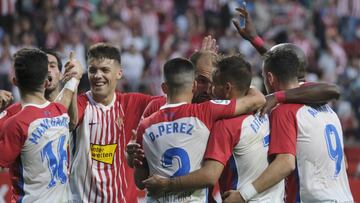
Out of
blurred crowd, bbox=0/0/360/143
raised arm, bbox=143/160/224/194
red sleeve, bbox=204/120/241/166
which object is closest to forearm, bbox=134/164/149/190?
raised arm, bbox=143/160/224/194

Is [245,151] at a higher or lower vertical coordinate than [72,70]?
lower

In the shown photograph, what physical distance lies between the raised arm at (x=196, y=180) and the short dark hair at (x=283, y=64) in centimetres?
99

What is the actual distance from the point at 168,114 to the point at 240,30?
1.85 metres

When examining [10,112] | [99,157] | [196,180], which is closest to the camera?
[196,180]

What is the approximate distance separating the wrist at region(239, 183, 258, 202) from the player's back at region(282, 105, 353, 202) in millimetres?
576

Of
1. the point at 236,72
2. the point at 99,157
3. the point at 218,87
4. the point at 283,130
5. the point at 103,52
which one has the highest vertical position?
the point at 103,52

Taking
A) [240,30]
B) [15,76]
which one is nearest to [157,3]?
[240,30]

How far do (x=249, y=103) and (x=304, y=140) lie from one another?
1.98ft

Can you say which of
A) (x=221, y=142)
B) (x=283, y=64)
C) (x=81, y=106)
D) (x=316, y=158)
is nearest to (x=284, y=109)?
(x=283, y=64)

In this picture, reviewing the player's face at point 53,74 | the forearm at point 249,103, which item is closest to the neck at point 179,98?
the forearm at point 249,103

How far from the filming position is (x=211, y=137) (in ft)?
21.5

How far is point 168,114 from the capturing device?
21.5ft

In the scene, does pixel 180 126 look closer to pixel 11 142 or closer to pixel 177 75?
pixel 177 75

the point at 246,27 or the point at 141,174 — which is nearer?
the point at 141,174
